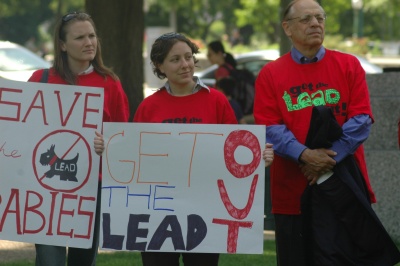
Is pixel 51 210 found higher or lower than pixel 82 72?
lower

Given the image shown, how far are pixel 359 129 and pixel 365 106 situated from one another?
16cm

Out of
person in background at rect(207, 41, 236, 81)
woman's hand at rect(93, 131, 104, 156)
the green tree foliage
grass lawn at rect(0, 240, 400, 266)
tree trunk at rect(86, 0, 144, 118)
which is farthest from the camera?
the green tree foliage

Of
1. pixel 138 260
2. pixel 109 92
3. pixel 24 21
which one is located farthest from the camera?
pixel 24 21

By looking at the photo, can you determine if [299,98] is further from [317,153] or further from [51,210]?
[51,210]

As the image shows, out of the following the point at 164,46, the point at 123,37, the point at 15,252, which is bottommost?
the point at 15,252

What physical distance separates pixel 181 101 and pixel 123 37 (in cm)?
658

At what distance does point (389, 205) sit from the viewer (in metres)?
9.37

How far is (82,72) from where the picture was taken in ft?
19.6

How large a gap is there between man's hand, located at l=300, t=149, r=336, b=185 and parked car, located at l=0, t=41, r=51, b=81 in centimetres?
1305

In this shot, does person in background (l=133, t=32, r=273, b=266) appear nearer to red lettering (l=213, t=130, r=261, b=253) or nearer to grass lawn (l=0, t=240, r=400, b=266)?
red lettering (l=213, t=130, r=261, b=253)

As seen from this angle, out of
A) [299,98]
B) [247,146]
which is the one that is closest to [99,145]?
[247,146]

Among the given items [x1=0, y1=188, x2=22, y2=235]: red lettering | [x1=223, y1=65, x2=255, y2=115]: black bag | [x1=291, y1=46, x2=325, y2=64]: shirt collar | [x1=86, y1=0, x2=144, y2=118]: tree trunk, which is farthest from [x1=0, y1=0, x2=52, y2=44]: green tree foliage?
[x1=291, y1=46, x2=325, y2=64]: shirt collar

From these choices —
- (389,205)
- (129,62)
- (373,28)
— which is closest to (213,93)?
(389,205)

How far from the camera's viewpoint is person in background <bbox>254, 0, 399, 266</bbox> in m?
5.36
